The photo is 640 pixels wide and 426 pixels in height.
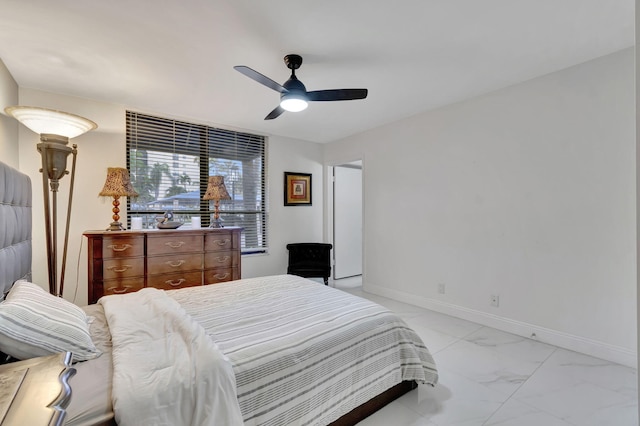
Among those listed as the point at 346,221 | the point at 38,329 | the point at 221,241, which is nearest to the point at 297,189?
the point at 346,221

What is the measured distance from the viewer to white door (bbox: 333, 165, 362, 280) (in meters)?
5.15

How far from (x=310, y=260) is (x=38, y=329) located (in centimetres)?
362

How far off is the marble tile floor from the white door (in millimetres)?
2574

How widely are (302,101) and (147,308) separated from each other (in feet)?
5.93

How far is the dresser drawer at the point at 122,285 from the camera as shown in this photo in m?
2.77

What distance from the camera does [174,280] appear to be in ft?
10.2

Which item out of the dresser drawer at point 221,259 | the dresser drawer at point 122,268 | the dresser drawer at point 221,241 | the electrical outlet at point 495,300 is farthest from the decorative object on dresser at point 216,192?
the electrical outlet at point 495,300

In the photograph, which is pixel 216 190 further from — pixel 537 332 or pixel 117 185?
pixel 537 332

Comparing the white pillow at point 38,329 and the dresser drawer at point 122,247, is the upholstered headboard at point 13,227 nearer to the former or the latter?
the white pillow at point 38,329

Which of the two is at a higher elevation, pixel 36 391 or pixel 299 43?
pixel 299 43

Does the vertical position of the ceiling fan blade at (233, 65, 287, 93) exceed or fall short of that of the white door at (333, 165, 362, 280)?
it exceeds it

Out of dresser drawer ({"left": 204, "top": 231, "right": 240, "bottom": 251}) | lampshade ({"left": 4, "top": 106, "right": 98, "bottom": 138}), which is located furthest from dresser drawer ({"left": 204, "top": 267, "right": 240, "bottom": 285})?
lampshade ({"left": 4, "top": 106, "right": 98, "bottom": 138})

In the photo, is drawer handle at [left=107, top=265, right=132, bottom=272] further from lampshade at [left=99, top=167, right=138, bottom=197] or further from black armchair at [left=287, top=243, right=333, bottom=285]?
black armchair at [left=287, top=243, right=333, bottom=285]

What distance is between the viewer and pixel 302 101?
2242mm
